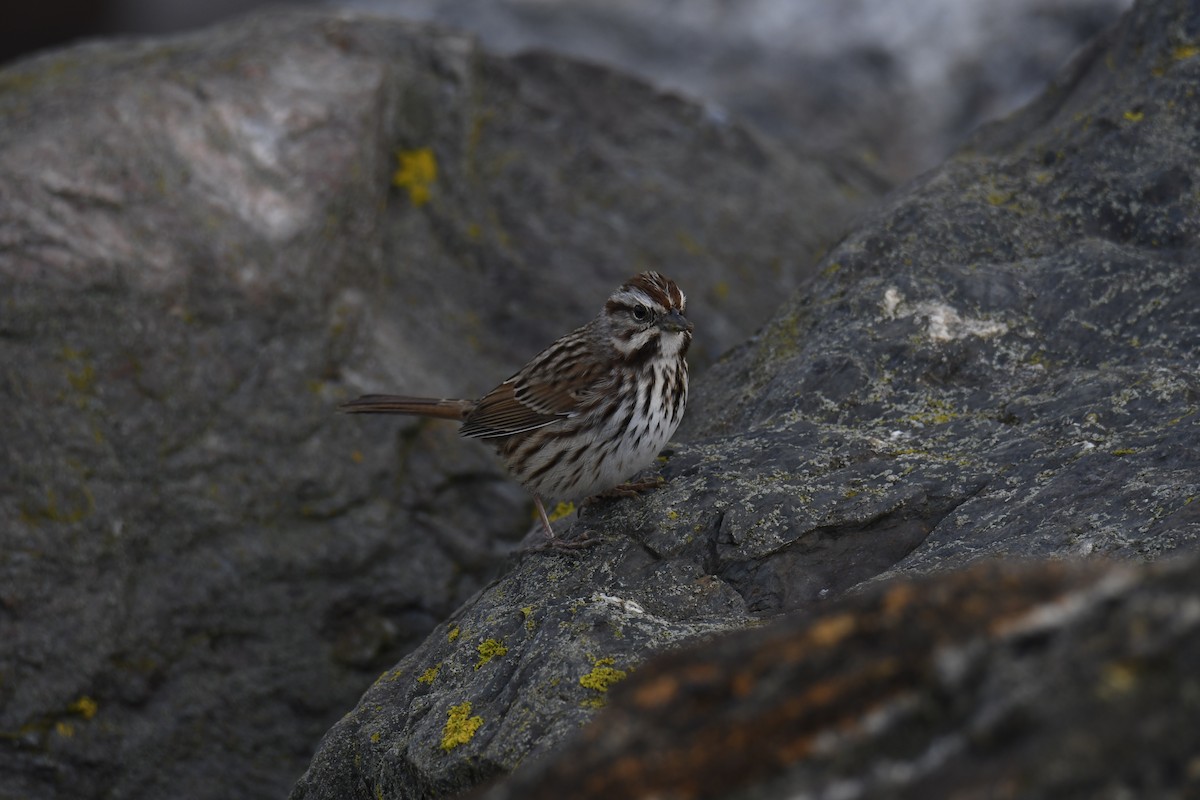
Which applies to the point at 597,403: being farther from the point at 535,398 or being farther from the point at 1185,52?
the point at 1185,52

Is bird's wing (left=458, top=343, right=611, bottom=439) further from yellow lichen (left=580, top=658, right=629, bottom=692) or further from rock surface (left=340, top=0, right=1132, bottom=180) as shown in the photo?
rock surface (left=340, top=0, right=1132, bottom=180)

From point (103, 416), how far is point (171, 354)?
48 centimetres

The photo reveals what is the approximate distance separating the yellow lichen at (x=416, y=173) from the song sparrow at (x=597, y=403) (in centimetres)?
212

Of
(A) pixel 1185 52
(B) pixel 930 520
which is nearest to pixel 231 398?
(B) pixel 930 520

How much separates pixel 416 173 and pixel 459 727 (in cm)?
484

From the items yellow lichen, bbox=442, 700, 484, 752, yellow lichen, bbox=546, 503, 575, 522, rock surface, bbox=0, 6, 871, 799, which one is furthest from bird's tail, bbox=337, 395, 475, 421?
yellow lichen, bbox=442, 700, 484, 752

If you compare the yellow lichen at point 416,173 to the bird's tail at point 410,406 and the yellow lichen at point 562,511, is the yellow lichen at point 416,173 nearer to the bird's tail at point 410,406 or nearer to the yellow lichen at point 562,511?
the bird's tail at point 410,406

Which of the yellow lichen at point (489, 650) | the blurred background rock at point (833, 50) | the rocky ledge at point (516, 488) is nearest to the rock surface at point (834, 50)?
the blurred background rock at point (833, 50)

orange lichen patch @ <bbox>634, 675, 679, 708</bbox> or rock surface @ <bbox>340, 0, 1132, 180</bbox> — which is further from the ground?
rock surface @ <bbox>340, 0, 1132, 180</bbox>

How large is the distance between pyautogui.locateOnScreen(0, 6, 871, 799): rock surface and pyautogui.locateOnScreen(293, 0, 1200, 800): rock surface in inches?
73.3

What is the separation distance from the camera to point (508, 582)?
4.75 m

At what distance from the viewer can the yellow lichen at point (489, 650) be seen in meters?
4.21

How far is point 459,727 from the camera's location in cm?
385

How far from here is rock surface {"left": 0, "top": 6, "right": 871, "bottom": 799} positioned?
20.0 ft
